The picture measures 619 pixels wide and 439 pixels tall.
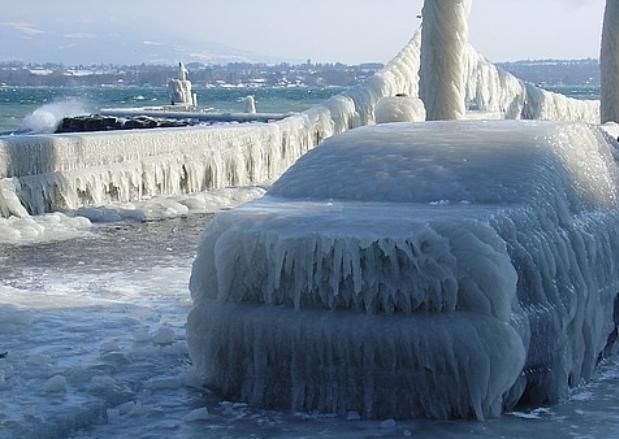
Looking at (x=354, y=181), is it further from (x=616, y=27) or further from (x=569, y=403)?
(x=616, y=27)

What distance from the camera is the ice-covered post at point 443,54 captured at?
→ 14164 millimetres

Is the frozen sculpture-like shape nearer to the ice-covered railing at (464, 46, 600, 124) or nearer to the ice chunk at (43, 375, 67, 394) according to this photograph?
the ice-covered railing at (464, 46, 600, 124)

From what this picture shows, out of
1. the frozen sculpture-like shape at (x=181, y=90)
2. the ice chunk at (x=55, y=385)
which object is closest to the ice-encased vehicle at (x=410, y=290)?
the ice chunk at (x=55, y=385)

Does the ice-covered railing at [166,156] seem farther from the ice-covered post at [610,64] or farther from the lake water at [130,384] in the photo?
the lake water at [130,384]

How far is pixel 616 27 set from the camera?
19.6 m

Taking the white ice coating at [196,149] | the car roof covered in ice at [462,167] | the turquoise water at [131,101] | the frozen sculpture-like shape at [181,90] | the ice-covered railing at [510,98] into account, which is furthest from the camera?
the turquoise water at [131,101]

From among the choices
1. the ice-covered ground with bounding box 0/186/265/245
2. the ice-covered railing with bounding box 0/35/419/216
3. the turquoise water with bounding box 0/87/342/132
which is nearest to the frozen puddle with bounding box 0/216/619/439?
the ice-covered ground with bounding box 0/186/265/245

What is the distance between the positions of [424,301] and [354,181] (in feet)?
4.12

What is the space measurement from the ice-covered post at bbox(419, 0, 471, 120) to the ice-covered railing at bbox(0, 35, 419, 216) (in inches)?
127

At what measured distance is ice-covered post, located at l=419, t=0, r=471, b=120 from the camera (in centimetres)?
1416

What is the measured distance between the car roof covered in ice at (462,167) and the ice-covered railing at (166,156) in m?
7.48

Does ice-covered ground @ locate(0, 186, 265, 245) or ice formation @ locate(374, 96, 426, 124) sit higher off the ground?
ice formation @ locate(374, 96, 426, 124)

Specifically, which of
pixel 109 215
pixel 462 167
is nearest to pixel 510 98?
pixel 109 215

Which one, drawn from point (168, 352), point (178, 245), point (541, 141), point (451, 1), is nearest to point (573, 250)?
point (541, 141)
